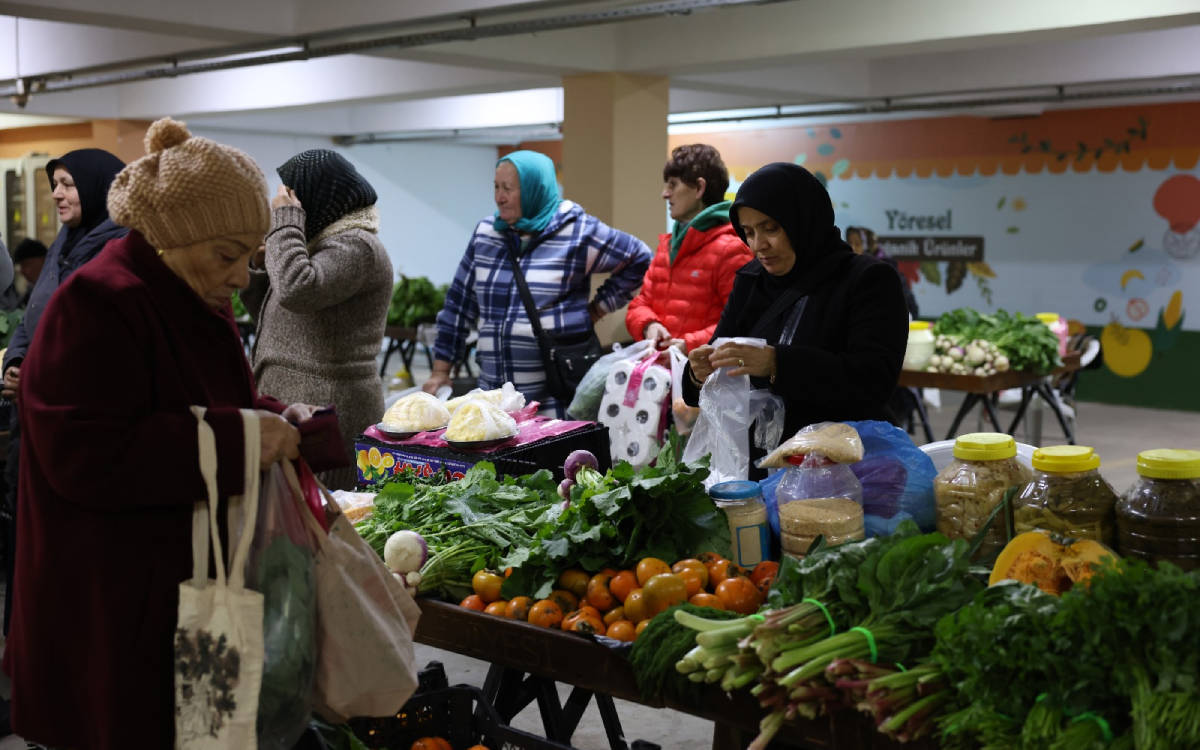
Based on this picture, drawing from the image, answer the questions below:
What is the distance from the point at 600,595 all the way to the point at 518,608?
0.58ft

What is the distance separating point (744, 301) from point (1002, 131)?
923cm

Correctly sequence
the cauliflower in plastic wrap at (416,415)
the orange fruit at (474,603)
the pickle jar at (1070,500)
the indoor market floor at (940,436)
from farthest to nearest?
1. the indoor market floor at (940,436)
2. the cauliflower in plastic wrap at (416,415)
3. the orange fruit at (474,603)
4. the pickle jar at (1070,500)

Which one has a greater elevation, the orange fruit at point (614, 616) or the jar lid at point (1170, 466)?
the jar lid at point (1170, 466)

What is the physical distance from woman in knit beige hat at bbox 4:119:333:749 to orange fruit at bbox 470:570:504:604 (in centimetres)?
69

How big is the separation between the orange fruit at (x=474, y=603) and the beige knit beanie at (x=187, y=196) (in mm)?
962

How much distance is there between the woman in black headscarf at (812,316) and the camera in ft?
9.49

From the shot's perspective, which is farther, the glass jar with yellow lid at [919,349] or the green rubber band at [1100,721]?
the glass jar with yellow lid at [919,349]

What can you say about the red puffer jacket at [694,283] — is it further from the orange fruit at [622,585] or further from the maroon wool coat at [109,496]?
the maroon wool coat at [109,496]

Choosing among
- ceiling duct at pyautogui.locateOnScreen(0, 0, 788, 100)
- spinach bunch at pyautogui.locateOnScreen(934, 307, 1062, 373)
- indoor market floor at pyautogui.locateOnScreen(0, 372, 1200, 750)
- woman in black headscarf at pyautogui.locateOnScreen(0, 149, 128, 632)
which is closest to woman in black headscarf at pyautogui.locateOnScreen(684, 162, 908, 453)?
indoor market floor at pyautogui.locateOnScreen(0, 372, 1200, 750)

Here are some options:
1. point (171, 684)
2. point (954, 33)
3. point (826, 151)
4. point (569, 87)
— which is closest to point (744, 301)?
point (171, 684)

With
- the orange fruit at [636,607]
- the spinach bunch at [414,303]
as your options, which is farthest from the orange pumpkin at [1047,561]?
the spinach bunch at [414,303]

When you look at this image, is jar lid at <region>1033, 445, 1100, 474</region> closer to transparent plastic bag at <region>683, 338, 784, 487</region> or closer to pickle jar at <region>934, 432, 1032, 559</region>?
pickle jar at <region>934, 432, 1032, 559</region>

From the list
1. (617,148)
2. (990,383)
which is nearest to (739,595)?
(990,383)

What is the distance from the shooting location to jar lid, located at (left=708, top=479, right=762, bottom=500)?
251cm
